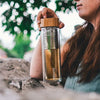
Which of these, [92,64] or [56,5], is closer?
[92,64]

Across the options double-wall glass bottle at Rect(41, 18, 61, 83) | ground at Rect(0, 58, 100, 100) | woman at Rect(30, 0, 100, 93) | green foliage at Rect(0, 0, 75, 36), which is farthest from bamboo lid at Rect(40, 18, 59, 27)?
green foliage at Rect(0, 0, 75, 36)

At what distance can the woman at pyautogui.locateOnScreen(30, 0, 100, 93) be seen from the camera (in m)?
1.33

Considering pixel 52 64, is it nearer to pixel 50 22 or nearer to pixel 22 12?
pixel 50 22

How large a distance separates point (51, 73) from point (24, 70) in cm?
106

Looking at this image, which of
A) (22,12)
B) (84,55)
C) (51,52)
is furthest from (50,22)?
(22,12)

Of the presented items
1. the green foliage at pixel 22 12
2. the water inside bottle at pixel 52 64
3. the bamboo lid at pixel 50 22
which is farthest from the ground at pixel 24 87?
the green foliage at pixel 22 12

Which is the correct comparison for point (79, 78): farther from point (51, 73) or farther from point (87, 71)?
point (51, 73)

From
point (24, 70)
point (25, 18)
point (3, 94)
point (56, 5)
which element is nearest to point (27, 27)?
point (25, 18)

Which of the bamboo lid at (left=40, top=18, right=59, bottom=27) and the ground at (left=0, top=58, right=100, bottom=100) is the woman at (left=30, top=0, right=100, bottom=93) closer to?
the ground at (left=0, top=58, right=100, bottom=100)

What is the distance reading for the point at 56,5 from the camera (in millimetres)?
3973

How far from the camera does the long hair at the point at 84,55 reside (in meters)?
1.38

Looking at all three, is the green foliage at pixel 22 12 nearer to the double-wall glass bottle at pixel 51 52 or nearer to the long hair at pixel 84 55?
the long hair at pixel 84 55

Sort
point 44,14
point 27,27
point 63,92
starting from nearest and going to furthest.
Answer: point 63,92, point 44,14, point 27,27

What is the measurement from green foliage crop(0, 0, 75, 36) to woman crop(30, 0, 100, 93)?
7.04 feet
